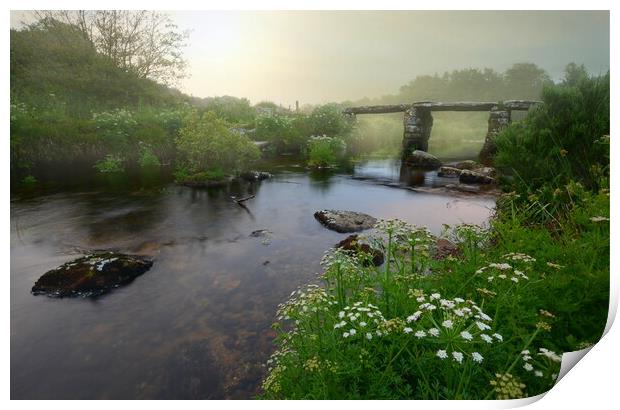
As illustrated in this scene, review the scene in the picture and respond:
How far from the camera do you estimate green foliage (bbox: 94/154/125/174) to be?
5.99 m

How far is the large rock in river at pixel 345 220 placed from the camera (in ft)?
22.0

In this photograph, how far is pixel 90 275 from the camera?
4.68 metres

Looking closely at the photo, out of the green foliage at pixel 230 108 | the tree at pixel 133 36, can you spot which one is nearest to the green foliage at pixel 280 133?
the green foliage at pixel 230 108

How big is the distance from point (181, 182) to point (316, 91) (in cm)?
625

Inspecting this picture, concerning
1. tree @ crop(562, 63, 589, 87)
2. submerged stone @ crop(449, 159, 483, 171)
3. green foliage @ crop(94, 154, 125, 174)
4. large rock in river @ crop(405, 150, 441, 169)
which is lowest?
green foliage @ crop(94, 154, 125, 174)

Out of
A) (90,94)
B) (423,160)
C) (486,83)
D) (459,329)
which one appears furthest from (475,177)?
(90,94)

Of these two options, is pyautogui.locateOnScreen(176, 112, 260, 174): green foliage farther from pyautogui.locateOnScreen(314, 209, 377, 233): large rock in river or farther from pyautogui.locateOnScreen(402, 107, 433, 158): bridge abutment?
pyautogui.locateOnScreen(402, 107, 433, 158): bridge abutment

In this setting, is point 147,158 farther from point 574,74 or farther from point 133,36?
point 574,74

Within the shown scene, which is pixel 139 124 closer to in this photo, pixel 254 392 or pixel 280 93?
pixel 280 93

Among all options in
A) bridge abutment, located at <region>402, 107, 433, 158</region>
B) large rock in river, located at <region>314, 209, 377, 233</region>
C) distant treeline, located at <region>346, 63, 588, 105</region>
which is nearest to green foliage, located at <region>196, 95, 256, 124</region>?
large rock in river, located at <region>314, 209, 377, 233</region>

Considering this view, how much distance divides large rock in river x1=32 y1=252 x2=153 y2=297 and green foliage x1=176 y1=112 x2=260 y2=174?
17.4ft

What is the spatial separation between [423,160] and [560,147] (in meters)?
9.64
